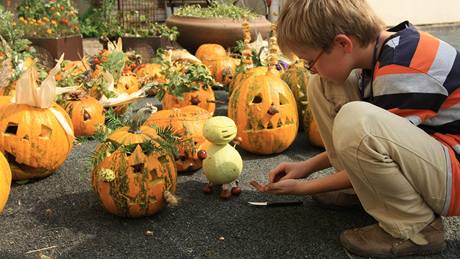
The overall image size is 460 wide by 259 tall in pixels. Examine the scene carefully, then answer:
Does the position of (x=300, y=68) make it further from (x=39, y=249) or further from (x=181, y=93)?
(x=39, y=249)

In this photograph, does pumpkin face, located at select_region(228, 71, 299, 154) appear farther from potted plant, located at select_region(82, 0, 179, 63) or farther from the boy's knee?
potted plant, located at select_region(82, 0, 179, 63)

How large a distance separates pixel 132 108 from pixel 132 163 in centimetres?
206

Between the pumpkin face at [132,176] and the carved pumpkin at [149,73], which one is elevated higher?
the pumpkin face at [132,176]

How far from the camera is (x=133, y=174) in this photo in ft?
7.28

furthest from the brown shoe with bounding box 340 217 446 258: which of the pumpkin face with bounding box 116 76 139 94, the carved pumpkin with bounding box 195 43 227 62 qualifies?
the carved pumpkin with bounding box 195 43 227 62

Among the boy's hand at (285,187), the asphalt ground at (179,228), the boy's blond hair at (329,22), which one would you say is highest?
the boy's blond hair at (329,22)

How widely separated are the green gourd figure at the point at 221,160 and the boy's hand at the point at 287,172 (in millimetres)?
254

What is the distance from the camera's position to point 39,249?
2.04 meters

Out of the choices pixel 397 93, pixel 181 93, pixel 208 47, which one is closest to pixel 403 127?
pixel 397 93

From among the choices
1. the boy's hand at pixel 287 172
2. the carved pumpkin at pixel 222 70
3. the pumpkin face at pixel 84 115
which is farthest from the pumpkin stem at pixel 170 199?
the carved pumpkin at pixel 222 70

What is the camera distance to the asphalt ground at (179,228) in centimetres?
204

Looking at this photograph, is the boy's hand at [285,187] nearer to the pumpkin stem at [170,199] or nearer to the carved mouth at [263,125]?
the pumpkin stem at [170,199]

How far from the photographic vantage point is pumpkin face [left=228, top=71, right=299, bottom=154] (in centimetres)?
307

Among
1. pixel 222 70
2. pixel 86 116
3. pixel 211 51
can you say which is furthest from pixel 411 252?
pixel 211 51
